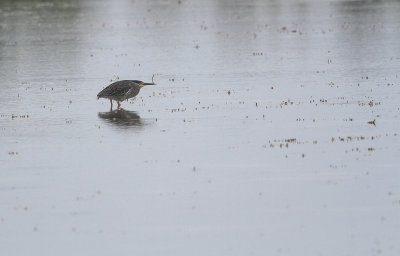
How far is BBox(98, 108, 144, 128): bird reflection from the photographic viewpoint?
24234 millimetres

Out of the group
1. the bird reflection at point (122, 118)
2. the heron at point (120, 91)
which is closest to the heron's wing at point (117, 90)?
the heron at point (120, 91)

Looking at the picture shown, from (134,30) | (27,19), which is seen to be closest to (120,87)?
(134,30)

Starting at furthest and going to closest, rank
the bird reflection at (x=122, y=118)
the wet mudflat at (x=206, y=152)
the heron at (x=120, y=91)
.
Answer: the heron at (x=120, y=91), the bird reflection at (x=122, y=118), the wet mudflat at (x=206, y=152)

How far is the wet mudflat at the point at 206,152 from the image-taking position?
14.4 metres

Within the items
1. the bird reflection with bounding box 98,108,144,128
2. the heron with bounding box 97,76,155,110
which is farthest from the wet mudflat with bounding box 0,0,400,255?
the heron with bounding box 97,76,155,110

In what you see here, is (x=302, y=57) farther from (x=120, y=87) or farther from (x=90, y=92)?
(x=120, y=87)

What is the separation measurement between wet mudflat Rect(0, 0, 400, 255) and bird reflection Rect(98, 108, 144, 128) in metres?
0.05

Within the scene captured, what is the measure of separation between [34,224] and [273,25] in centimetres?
4477

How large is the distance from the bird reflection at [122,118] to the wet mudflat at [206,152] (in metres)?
0.05

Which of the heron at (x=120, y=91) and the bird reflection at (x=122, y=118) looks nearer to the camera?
the bird reflection at (x=122, y=118)

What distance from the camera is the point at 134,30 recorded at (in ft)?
193

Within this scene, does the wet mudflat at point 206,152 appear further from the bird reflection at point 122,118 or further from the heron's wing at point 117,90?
the heron's wing at point 117,90

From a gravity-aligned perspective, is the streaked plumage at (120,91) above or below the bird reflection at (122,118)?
above

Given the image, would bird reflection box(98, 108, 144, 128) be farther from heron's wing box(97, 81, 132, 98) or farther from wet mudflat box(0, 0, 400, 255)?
heron's wing box(97, 81, 132, 98)
